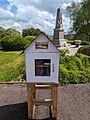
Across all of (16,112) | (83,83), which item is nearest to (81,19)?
(83,83)

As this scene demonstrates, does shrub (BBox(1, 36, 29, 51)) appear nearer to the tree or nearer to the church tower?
the tree

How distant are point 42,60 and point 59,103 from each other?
1.93 meters

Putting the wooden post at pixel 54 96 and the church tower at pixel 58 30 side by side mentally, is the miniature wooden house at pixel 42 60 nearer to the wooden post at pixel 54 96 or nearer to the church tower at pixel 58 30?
the wooden post at pixel 54 96

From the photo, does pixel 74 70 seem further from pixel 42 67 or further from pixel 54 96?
pixel 42 67

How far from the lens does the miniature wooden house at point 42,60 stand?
15.6 feet

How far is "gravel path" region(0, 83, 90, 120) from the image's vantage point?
17.6 ft

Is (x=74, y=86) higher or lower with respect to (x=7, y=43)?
lower

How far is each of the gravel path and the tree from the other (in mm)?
10872

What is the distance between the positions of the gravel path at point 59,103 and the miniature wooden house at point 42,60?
1.05 metres

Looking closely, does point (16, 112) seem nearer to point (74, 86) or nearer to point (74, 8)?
point (74, 86)

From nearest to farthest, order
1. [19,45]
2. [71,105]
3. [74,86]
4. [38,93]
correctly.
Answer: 1. [71,105]
2. [38,93]
3. [74,86]
4. [19,45]

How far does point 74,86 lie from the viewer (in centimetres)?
817

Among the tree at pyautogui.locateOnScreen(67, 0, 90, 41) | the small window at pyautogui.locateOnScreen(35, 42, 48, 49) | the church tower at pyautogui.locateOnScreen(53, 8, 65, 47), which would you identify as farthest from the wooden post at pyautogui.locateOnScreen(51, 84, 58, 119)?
the church tower at pyautogui.locateOnScreen(53, 8, 65, 47)

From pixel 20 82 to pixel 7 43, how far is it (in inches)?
438
